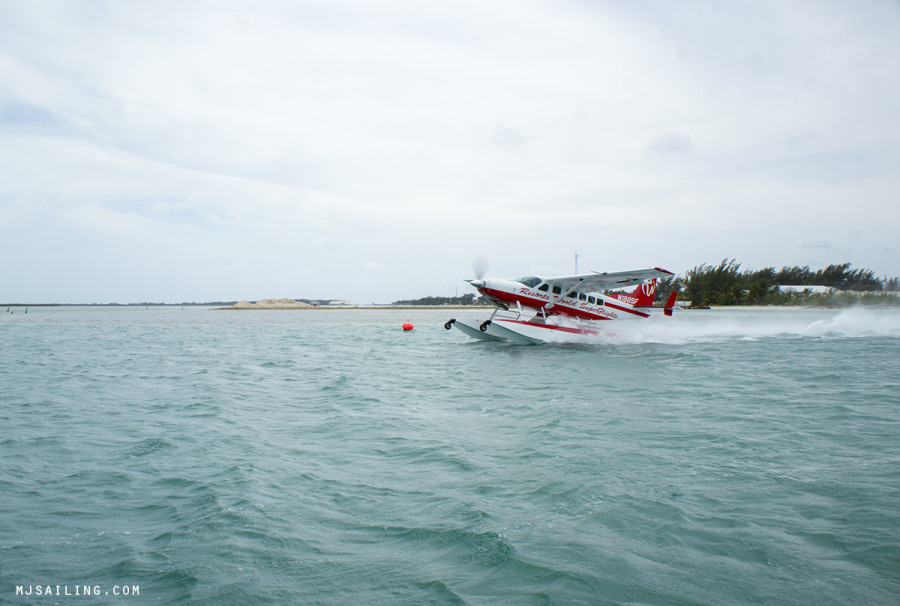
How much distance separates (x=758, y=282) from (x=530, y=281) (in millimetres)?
82671

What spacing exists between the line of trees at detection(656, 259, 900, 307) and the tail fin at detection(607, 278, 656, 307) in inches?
2720

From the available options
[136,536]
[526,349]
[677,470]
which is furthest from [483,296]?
[136,536]

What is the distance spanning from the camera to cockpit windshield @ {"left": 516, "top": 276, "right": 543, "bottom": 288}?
21109 mm

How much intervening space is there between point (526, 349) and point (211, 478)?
1627cm

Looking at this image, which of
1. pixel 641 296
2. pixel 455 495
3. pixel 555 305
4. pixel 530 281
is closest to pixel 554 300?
pixel 555 305

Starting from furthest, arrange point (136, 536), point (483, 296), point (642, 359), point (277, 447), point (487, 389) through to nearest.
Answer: point (483, 296) < point (642, 359) < point (487, 389) < point (277, 447) < point (136, 536)

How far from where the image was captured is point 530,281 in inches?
835

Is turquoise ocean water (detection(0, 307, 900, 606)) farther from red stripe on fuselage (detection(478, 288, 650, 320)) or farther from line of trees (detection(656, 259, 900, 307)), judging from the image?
line of trees (detection(656, 259, 900, 307))

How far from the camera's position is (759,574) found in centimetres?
334

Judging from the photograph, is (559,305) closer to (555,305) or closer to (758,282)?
(555,305)

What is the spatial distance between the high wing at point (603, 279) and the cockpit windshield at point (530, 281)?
440mm

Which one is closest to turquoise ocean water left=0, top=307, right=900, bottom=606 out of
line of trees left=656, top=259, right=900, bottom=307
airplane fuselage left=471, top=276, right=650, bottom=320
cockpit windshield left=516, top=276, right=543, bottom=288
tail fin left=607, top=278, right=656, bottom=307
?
airplane fuselage left=471, top=276, right=650, bottom=320

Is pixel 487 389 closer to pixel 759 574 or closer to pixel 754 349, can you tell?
pixel 759 574

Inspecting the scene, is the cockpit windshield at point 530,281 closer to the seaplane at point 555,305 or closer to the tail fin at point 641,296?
the seaplane at point 555,305
